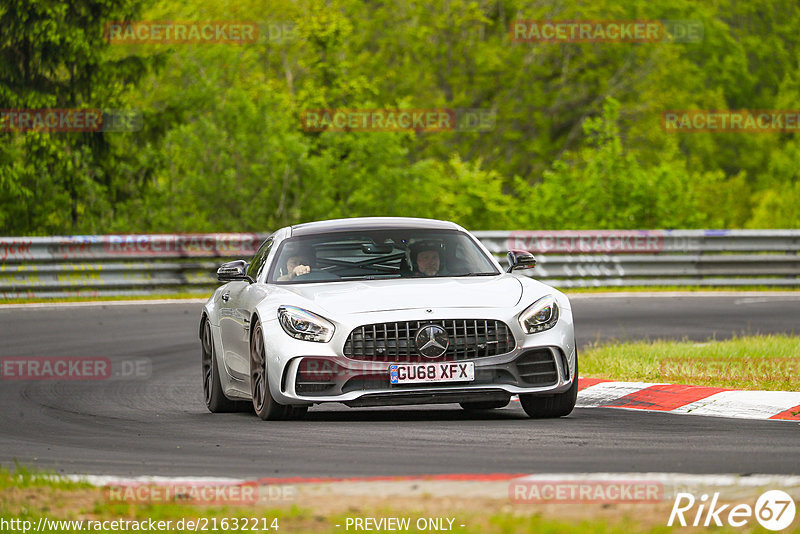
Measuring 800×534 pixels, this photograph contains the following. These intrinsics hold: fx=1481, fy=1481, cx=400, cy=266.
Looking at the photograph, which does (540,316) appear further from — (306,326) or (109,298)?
(109,298)

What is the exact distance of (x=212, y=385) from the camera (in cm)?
1117

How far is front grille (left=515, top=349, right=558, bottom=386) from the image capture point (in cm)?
943

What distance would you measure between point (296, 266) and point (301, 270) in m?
0.07

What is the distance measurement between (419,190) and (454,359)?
25149 millimetres

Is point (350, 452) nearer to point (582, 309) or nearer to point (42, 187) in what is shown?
point (582, 309)

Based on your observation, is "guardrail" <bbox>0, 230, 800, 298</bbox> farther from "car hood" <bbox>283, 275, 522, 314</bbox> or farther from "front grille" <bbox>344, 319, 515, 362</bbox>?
"front grille" <bbox>344, 319, 515, 362</bbox>

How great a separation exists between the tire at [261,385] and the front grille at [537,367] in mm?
1535

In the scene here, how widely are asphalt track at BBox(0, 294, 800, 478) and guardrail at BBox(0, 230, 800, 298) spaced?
925cm

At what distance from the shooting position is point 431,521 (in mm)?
5457
